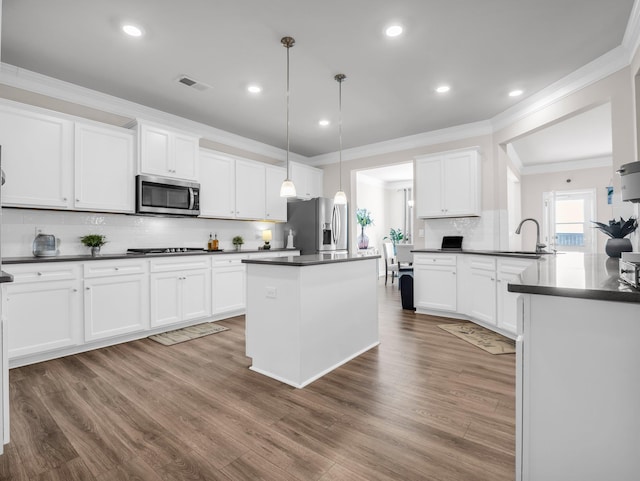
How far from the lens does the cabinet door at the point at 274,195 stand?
210 inches

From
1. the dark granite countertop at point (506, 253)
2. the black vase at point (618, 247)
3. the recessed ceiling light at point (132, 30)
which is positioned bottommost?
the dark granite countertop at point (506, 253)

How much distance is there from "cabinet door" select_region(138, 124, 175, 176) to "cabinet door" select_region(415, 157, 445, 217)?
11.3ft

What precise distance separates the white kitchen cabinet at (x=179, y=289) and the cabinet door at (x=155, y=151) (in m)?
1.06

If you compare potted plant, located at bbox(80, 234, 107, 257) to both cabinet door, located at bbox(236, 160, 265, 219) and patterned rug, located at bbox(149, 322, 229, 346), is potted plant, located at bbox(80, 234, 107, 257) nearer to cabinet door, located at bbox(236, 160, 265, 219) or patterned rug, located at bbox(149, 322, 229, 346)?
patterned rug, located at bbox(149, 322, 229, 346)

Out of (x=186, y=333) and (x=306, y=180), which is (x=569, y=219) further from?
(x=186, y=333)

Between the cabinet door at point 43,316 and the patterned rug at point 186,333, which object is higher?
the cabinet door at point 43,316

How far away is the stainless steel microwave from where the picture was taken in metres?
3.72

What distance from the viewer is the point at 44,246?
10.5ft

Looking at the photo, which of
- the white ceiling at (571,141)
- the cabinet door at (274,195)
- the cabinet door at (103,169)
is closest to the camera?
the cabinet door at (103,169)

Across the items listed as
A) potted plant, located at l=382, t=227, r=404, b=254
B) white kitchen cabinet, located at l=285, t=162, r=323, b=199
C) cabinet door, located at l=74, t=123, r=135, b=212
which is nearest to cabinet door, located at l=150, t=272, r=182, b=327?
cabinet door, located at l=74, t=123, r=135, b=212

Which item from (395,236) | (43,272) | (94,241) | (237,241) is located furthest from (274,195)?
(395,236)

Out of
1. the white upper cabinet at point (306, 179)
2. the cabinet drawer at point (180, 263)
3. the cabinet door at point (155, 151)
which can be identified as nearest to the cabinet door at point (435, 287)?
the white upper cabinet at point (306, 179)

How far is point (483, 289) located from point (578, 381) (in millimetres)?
3089

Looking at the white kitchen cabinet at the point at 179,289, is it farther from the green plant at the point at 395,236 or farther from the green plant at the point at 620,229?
the green plant at the point at 395,236
